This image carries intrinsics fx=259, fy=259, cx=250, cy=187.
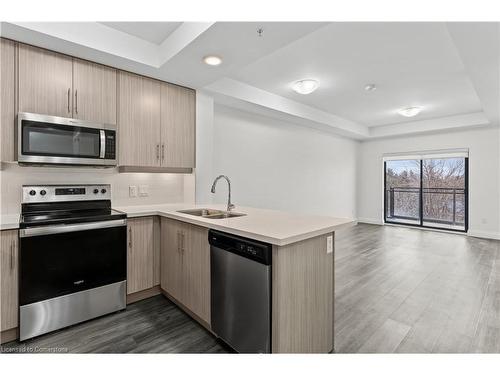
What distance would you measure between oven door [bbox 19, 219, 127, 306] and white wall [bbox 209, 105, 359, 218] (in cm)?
145

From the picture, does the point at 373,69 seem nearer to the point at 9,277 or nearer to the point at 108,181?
the point at 108,181

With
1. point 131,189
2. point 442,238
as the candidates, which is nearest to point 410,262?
point 442,238

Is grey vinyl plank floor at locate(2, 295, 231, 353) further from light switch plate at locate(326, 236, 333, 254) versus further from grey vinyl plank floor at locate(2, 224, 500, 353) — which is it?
light switch plate at locate(326, 236, 333, 254)

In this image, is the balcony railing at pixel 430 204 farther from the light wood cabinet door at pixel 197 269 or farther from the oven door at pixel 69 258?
the oven door at pixel 69 258

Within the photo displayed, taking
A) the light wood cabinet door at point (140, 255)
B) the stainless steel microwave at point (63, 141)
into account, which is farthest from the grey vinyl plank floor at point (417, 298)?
the stainless steel microwave at point (63, 141)

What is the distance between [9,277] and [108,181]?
117 cm

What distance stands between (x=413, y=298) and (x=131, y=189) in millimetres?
3251

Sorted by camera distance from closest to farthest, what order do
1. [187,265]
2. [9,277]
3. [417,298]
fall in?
[9,277]
[187,265]
[417,298]

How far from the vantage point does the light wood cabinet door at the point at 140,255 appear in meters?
2.48

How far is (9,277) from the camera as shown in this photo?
6.23 feet

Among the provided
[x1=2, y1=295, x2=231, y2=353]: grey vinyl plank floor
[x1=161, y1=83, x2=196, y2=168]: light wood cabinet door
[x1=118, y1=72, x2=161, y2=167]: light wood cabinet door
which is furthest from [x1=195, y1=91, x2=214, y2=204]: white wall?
[x1=2, y1=295, x2=231, y2=353]: grey vinyl plank floor

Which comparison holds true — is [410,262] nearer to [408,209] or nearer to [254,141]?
[254,141]

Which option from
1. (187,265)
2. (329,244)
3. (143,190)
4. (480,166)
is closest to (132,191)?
(143,190)
